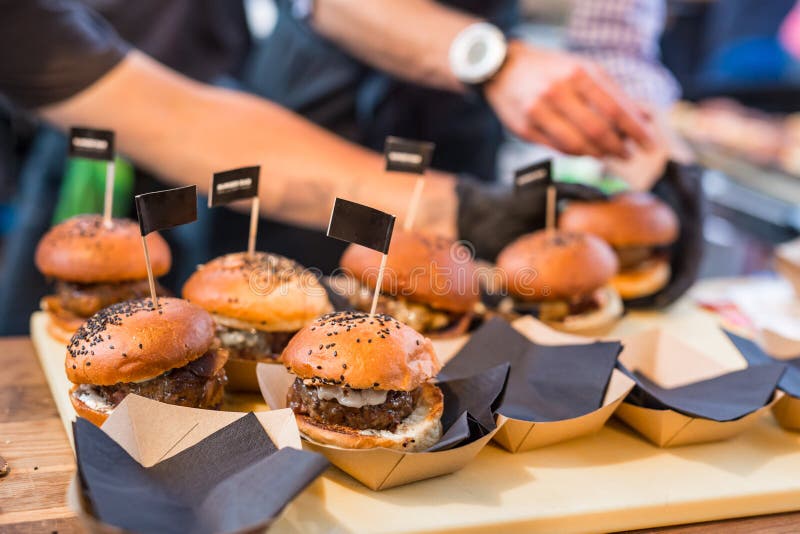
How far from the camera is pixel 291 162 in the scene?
3141 millimetres

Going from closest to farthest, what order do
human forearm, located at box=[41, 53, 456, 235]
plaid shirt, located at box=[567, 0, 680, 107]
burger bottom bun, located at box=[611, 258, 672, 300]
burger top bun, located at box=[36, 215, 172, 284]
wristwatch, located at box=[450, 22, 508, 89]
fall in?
burger top bun, located at box=[36, 215, 172, 284], human forearm, located at box=[41, 53, 456, 235], wristwatch, located at box=[450, 22, 508, 89], burger bottom bun, located at box=[611, 258, 672, 300], plaid shirt, located at box=[567, 0, 680, 107]

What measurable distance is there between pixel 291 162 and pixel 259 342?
105cm

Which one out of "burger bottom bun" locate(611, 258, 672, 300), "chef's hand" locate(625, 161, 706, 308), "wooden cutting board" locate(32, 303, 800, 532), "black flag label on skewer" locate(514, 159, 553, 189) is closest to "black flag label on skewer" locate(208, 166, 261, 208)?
"wooden cutting board" locate(32, 303, 800, 532)

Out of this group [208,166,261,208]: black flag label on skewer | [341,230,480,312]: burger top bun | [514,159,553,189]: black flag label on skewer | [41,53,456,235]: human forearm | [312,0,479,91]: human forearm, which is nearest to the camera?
[208,166,261,208]: black flag label on skewer

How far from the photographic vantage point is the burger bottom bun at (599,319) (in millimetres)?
2787

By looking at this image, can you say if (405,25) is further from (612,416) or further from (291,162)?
(612,416)

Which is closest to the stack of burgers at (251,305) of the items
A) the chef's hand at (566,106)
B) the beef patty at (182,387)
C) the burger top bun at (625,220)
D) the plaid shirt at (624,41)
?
the beef patty at (182,387)

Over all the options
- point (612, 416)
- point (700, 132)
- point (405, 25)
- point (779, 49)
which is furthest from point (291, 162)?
point (779, 49)

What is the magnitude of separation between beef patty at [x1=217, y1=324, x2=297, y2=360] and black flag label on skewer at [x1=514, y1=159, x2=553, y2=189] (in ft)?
3.34

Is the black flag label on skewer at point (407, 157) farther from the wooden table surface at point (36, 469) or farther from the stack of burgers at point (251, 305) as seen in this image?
the wooden table surface at point (36, 469)

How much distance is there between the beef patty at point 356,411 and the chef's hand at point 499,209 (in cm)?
141

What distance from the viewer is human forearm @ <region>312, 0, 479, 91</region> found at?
11.0 ft

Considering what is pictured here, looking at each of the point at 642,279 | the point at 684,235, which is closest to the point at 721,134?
the point at 684,235

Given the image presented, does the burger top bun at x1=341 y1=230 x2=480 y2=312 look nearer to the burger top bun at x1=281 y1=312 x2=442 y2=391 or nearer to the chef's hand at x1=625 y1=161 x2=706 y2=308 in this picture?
the burger top bun at x1=281 y1=312 x2=442 y2=391
